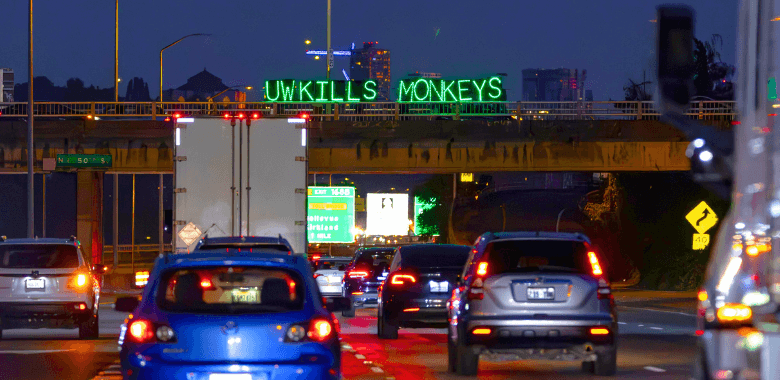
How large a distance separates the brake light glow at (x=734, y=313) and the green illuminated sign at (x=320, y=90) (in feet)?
140

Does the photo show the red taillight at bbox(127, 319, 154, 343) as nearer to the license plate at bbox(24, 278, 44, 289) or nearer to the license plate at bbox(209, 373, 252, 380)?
the license plate at bbox(209, 373, 252, 380)

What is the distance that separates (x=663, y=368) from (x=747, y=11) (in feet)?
26.7

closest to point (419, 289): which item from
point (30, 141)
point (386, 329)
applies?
point (386, 329)

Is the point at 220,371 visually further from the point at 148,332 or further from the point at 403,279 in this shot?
the point at 403,279

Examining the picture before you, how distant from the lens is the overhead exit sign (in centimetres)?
4112

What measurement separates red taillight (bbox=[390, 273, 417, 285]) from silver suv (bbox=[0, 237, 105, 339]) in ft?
16.8

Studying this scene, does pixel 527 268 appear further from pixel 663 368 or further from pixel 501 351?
pixel 663 368

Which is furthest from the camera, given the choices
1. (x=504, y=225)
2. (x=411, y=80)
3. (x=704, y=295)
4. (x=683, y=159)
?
(x=504, y=225)

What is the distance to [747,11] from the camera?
735cm

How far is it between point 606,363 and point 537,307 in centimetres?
115

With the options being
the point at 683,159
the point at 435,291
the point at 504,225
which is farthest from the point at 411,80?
the point at 435,291

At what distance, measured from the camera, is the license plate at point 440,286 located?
734 inches

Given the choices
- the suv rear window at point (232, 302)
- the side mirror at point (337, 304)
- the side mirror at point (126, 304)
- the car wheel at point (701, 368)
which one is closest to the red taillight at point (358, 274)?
the side mirror at point (337, 304)

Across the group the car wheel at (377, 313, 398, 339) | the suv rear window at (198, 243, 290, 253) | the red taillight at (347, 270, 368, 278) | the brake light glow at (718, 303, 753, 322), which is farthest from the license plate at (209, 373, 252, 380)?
the red taillight at (347, 270, 368, 278)
